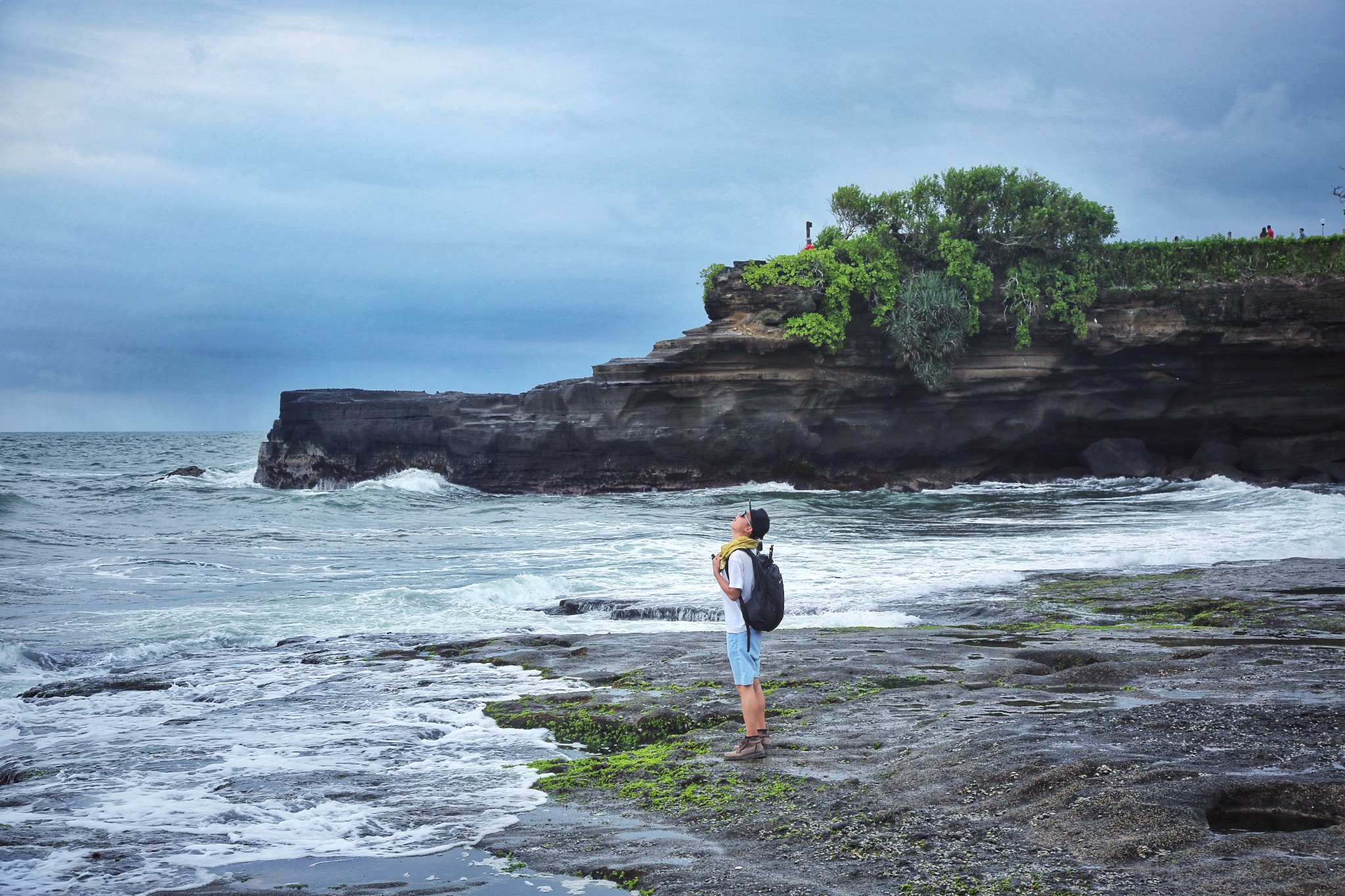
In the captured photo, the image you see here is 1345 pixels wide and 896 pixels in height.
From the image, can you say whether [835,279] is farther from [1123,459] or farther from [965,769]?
[965,769]

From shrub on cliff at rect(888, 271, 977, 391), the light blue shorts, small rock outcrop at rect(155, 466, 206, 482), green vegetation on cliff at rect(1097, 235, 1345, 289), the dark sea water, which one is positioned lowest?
the dark sea water

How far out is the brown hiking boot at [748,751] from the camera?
6129 mm

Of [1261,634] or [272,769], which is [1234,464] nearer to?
[1261,634]

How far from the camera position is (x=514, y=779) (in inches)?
245

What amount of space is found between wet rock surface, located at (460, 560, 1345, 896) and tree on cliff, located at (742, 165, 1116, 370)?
23523 mm

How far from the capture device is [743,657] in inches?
249

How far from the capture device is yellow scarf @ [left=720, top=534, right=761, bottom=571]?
20.7 ft

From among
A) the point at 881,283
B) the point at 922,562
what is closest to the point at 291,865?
the point at 922,562

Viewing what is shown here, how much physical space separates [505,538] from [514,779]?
15.7 m

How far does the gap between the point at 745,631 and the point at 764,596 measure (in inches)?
12.1

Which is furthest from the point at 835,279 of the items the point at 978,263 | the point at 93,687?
the point at 93,687

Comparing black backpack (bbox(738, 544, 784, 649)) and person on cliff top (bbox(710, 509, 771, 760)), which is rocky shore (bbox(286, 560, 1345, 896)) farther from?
black backpack (bbox(738, 544, 784, 649))

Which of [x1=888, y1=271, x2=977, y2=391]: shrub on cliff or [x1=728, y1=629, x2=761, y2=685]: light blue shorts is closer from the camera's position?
[x1=728, y1=629, x2=761, y2=685]: light blue shorts

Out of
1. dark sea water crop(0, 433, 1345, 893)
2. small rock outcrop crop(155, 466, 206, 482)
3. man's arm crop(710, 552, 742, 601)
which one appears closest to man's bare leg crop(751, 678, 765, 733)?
man's arm crop(710, 552, 742, 601)
